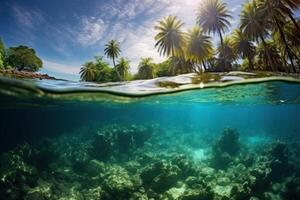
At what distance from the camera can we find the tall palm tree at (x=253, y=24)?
116ft

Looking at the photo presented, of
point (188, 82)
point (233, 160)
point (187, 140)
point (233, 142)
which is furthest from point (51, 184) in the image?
point (187, 140)

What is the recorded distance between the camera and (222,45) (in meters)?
42.2

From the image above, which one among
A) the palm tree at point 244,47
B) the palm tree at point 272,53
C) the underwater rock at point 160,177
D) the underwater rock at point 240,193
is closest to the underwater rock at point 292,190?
the underwater rock at point 240,193

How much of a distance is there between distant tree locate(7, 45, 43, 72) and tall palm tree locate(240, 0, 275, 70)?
44411 millimetres

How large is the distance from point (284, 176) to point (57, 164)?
15.9 m

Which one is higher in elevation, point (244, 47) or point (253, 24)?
point (253, 24)

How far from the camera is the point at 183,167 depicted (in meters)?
18.1

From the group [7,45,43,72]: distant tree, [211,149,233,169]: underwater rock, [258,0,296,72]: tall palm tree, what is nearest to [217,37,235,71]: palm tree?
[258,0,296,72]: tall palm tree

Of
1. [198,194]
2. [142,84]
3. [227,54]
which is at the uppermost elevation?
[227,54]

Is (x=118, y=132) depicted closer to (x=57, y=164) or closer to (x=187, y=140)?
(x=57, y=164)

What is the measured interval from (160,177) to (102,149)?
29.6ft

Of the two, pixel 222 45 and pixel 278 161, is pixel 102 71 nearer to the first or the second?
pixel 222 45

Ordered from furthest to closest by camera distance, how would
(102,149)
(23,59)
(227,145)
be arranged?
(23,59) < (227,145) < (102,149)

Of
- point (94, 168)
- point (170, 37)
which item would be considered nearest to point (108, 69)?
point (170, 37)
